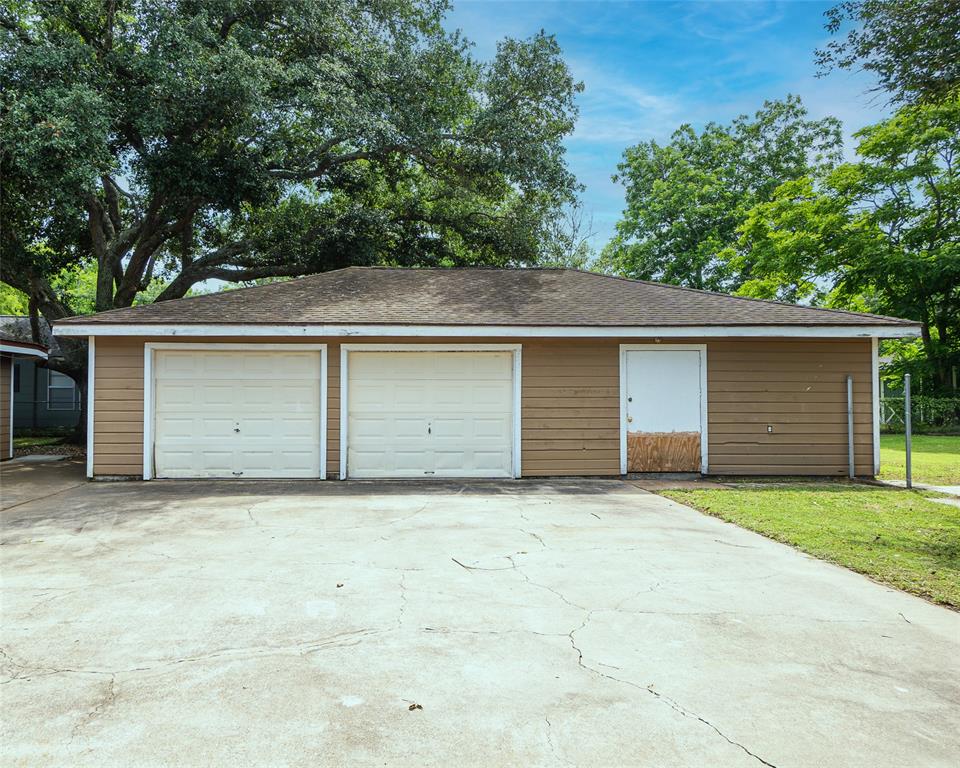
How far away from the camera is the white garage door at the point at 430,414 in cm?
995

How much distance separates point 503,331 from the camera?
31.3 ft

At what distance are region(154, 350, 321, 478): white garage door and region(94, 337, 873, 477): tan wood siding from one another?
6.52 feet

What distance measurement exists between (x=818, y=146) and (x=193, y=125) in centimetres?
2979

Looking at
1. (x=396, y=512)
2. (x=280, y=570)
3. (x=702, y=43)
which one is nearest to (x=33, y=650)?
(x=280, y=570)

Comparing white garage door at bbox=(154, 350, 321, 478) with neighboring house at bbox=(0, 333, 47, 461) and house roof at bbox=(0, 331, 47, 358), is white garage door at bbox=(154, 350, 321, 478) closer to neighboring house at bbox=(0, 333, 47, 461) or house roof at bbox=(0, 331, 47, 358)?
house roof at bbox=(0, 331, 47, 358)

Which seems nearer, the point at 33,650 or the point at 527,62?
the point at 33,650

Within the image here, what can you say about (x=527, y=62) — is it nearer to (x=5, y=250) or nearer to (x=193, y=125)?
(x=193, y=125)

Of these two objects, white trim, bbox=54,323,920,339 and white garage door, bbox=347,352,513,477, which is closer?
white trim, bbox=54,323,920,339

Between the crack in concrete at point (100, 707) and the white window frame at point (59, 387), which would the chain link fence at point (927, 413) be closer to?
the crack in concrete at point (100, 707)

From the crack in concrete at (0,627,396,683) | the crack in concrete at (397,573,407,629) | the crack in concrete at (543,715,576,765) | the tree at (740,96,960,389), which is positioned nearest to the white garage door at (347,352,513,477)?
the crack in concrete at (397,573,407,629)

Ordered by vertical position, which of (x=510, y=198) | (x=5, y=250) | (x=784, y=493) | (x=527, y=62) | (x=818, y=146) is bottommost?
(x=784, y=493)

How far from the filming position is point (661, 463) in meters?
10.1

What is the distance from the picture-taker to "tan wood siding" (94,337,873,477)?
999 centimetres

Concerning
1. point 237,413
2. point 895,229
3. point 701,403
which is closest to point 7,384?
point 237,413
